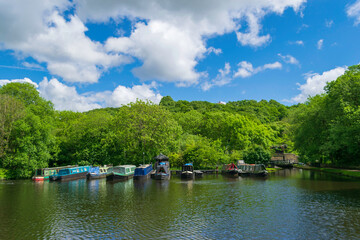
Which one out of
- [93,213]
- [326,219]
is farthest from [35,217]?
[326,219]

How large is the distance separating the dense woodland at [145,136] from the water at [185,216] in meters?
24.9

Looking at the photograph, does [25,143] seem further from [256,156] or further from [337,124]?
[337,124]

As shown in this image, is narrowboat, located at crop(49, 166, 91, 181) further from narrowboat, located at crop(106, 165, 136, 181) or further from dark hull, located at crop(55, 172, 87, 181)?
narrowboat, located at crop(106, 165, 136, 181)

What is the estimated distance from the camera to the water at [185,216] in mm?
17188

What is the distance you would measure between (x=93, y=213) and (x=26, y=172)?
39834mm

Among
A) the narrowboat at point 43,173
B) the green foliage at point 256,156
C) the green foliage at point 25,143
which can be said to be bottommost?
the narrowboat at point 43,173

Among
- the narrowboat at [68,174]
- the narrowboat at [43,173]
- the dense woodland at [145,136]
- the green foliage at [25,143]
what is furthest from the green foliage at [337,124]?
the green foliage at [25,143]

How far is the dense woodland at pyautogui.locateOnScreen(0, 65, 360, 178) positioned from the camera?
50.9 metres

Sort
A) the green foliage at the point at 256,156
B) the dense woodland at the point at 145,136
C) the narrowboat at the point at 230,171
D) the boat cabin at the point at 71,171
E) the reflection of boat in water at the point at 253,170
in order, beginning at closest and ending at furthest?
the dense woodland at the point at 145,136 < the boat cabin at the point at 71,171 < the reflection of boat in water at the point at 253,170 < the narrowboat at the point at 230,171 < the green foliage at the point at 256,156

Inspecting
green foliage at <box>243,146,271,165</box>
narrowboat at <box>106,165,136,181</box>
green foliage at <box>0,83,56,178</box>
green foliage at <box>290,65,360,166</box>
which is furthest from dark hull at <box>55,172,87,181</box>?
green foliage at <box>290,65,360,166</box>

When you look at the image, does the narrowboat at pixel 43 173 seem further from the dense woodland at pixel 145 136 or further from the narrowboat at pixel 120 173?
the narrowboat at pixel 120 173

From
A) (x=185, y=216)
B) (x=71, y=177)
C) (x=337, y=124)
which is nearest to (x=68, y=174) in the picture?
(x=71, y=177)

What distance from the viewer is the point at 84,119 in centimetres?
7219

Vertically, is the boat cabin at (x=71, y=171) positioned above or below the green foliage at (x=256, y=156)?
below
